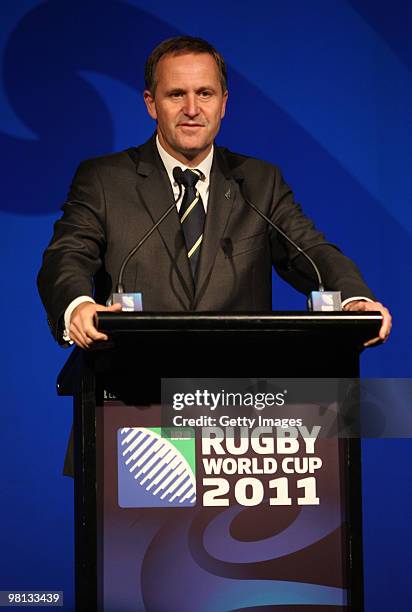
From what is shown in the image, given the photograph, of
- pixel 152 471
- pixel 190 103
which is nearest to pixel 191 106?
pixel 190 103

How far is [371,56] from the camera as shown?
147 inches

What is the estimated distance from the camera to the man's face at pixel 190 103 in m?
2.35

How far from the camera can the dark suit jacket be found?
2211 millimetres

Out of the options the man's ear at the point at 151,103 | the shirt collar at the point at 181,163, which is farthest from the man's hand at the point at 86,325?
the man's ear at the point at 151,103

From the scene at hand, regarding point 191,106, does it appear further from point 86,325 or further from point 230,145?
point 230,145

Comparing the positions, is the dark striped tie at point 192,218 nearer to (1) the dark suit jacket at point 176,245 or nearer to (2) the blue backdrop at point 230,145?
(1) the dark suit jacket at point 176,245

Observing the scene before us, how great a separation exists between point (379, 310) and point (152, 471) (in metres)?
0.49

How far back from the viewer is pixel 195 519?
1.86 metres

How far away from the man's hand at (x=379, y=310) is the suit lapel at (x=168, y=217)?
36 centimetres

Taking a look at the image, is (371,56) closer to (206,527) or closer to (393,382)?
(393,382)

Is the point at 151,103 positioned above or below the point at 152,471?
above

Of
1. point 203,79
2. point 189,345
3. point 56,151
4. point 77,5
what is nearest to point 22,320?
point 56,151

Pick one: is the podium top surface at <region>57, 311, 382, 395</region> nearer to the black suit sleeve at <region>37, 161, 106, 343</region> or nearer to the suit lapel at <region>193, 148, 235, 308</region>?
the black suit sleeve at <region>37, 161, 106, 343</region>

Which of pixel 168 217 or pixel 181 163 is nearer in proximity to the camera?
pixel 168 217
